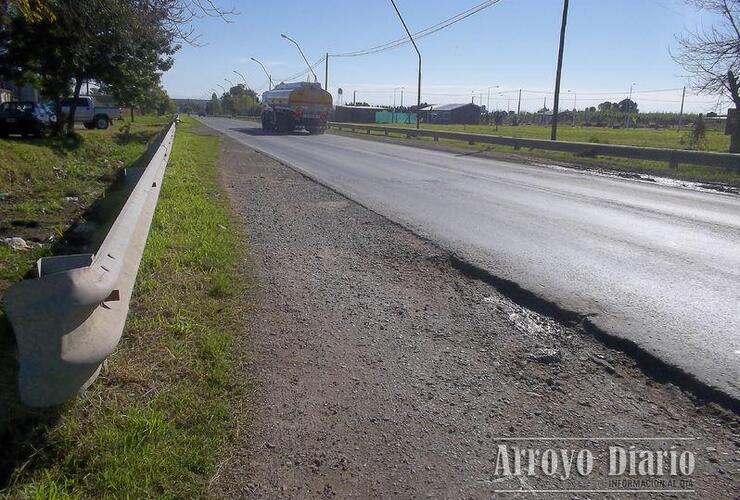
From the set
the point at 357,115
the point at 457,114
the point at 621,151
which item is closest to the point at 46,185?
the point at 621,151

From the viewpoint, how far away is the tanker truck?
137 ft

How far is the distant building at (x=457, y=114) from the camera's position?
9950cm

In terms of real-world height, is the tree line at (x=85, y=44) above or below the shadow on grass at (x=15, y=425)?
above

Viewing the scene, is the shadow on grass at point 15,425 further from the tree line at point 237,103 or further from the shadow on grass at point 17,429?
the tree line at point 237,103

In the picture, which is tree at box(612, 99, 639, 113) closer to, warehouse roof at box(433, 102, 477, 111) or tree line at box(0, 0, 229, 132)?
warehouse roof at box(433, 102, 477, 111)

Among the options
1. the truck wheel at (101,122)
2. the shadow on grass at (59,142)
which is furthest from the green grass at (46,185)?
the truck wheel at (101,122)

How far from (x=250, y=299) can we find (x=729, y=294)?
4488 millimetres

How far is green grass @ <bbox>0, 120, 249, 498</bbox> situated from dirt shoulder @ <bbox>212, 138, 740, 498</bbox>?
191mm

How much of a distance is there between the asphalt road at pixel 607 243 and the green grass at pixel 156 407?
119 inches

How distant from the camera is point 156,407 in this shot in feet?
11.1

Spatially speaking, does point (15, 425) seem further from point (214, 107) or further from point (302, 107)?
point (214, 107)

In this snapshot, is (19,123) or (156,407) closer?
(156,407)

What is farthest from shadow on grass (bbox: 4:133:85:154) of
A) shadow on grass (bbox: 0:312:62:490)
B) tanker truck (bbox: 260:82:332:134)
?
tanker truck (bbox: 260:82:332:134)

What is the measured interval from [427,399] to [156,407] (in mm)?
1552
